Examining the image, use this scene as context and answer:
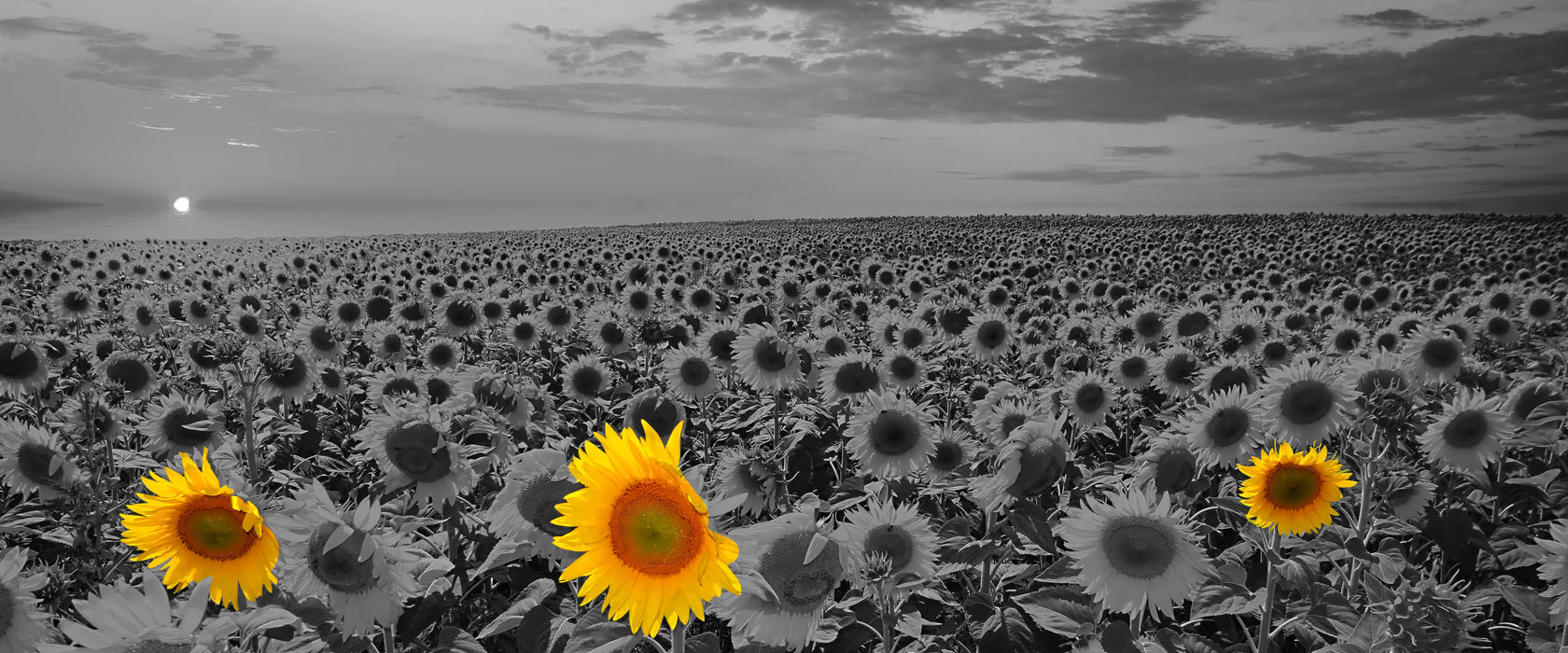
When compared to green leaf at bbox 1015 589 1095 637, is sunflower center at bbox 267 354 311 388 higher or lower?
higher

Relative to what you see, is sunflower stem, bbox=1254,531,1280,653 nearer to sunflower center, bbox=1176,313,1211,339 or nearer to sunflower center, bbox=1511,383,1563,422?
sunflower center, bbox=1511,383,1563,422

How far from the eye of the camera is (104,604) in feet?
7.63

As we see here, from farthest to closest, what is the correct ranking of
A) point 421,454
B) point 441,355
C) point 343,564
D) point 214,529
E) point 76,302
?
point 76,302 → point 441,355 → point 421,454 → point 343,564 → point 214,529

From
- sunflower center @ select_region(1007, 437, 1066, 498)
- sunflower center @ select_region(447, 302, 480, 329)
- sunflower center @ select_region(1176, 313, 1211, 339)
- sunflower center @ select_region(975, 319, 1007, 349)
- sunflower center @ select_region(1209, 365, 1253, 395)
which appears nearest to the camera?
sunflower center @ select_region(1007, 437, 1066, 498)

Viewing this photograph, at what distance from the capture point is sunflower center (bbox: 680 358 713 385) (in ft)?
26.3

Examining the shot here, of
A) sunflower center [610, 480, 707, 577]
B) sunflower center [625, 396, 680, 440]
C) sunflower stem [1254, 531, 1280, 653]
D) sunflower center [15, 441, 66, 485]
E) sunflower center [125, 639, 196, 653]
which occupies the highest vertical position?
sunflower center [610, 480, 707, 577]

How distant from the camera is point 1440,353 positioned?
843 cm

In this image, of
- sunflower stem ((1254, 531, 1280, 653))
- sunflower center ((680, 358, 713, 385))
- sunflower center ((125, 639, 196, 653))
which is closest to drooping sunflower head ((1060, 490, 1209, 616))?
sunflower stem ((1254, 531, 1280, 653))

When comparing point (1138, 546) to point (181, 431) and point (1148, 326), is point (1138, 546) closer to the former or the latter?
point (181, 431)

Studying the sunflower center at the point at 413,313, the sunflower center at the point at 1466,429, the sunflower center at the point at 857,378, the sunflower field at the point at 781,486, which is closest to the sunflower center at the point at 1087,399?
the sunflower field at the point at 781,486

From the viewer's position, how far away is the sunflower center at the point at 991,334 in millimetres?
10531

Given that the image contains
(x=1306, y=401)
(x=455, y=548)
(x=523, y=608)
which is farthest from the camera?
(x=1306, y=401)

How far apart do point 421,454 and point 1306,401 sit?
5.60 metres

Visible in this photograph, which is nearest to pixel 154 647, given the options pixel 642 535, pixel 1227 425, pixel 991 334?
pixel 642 535
